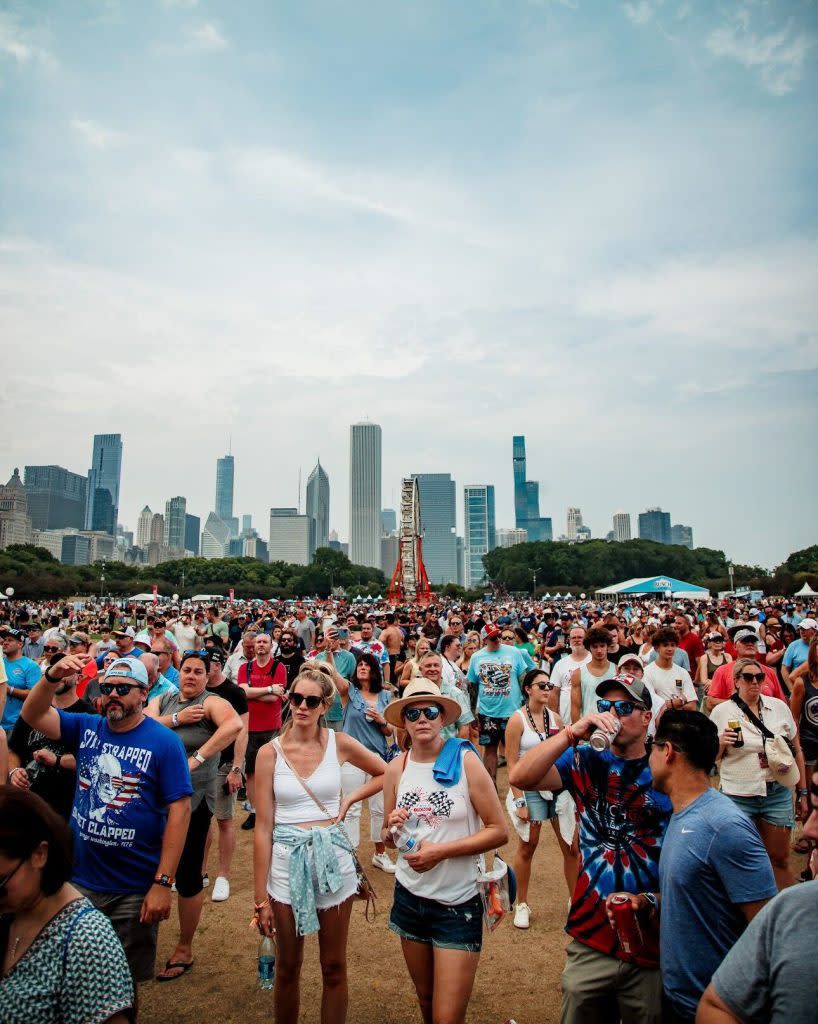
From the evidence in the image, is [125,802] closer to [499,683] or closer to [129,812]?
[129,812]

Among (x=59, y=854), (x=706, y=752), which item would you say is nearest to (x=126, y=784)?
(x=59, y=854)

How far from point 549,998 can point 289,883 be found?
1998 mm

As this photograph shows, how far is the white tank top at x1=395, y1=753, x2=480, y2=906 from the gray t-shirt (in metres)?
1.45

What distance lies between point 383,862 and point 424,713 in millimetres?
3593

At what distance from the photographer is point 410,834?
3.00 metres

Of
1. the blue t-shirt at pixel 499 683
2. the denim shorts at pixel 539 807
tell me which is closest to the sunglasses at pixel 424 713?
the denim shorts at pixel 539 807

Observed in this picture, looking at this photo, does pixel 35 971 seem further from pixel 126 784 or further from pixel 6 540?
pixel 6 540

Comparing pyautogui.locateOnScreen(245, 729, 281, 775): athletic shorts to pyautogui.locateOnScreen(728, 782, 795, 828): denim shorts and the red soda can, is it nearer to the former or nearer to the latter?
pyautogui.locateOnScreen(728, 782, 795, 828): denim shorts

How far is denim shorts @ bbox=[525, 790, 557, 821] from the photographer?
15.3ft

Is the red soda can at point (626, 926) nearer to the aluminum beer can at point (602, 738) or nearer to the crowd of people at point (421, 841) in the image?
the crowd of people at point (421, 841)

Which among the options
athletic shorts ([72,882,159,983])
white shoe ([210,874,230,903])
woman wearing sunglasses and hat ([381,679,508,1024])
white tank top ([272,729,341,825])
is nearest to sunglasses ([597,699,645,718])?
woman wearing sunglasses and hat ([381,679,508,1024])

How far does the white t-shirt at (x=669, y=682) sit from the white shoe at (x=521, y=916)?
2.67 metres

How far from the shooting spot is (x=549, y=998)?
392 centimetres

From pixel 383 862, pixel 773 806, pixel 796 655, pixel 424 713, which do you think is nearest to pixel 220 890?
pixel 383 862
